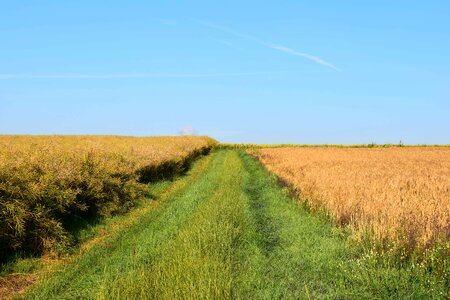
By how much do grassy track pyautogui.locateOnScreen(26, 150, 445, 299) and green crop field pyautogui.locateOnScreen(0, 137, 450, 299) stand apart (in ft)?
0.08

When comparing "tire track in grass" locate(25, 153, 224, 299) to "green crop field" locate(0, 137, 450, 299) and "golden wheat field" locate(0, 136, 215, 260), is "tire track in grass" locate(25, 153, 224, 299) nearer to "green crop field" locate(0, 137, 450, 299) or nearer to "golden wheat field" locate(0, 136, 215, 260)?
"green crop field" locate(0, 137, 450, 299)

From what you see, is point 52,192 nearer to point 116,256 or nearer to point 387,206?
point 116,256

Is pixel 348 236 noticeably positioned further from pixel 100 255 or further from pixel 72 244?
pixel 72 244

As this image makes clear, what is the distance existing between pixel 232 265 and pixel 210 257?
0.55m

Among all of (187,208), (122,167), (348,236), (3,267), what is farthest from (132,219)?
(348,236)

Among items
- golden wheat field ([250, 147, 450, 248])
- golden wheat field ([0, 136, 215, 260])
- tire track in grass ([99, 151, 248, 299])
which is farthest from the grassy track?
golden wheat field ([0, 136, 215, 260])

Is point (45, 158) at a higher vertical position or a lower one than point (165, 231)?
higher

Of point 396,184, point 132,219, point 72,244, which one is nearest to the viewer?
point 72,244

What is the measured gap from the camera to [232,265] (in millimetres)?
8680

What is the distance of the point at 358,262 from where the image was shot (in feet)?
27.0

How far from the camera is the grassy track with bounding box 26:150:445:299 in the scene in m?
7.08

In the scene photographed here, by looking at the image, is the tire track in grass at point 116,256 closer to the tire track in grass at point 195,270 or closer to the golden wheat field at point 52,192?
the tire track in grass at point 195,270

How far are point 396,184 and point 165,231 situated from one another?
912 centimetres

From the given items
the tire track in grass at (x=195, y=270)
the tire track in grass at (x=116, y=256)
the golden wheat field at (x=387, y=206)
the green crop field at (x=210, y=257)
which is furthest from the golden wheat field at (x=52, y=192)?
the golden wheat field at (x=387, y=206)
